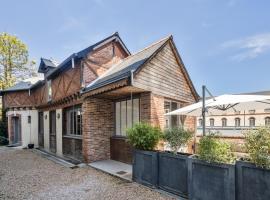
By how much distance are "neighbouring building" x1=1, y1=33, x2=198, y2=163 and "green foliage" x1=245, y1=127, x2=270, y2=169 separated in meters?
4.02

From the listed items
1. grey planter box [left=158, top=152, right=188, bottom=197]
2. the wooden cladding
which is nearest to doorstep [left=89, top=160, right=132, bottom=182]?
grey planter box [left=158, top=152, right=188, bottom=197]

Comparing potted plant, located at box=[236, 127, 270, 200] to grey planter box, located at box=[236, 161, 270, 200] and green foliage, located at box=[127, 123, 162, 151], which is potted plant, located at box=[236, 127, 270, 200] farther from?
green foliage, located at box=[127, 123, 162, 151]

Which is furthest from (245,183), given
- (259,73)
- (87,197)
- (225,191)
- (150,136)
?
(259,73)

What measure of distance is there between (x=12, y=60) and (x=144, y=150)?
71.5ft

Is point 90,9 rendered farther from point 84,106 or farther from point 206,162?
point 206,162

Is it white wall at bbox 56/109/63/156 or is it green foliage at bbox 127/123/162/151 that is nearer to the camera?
green foliage at bbox 127/123/162/151

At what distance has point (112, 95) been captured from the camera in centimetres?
922

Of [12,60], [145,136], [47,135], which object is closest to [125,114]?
[145,136]

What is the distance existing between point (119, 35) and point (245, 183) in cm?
972

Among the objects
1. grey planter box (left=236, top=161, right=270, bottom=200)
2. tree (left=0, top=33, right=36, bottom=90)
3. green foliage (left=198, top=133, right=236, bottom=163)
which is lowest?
grey planter box (left=236, top=161, right=270, bottom=200)

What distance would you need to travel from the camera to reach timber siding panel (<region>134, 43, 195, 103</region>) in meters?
8.27

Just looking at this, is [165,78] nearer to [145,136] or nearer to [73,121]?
[145,136]

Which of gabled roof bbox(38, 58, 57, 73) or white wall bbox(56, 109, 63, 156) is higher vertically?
gabled roof bbox(38, 58, 57, 73)

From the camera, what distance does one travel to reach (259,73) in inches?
1003
